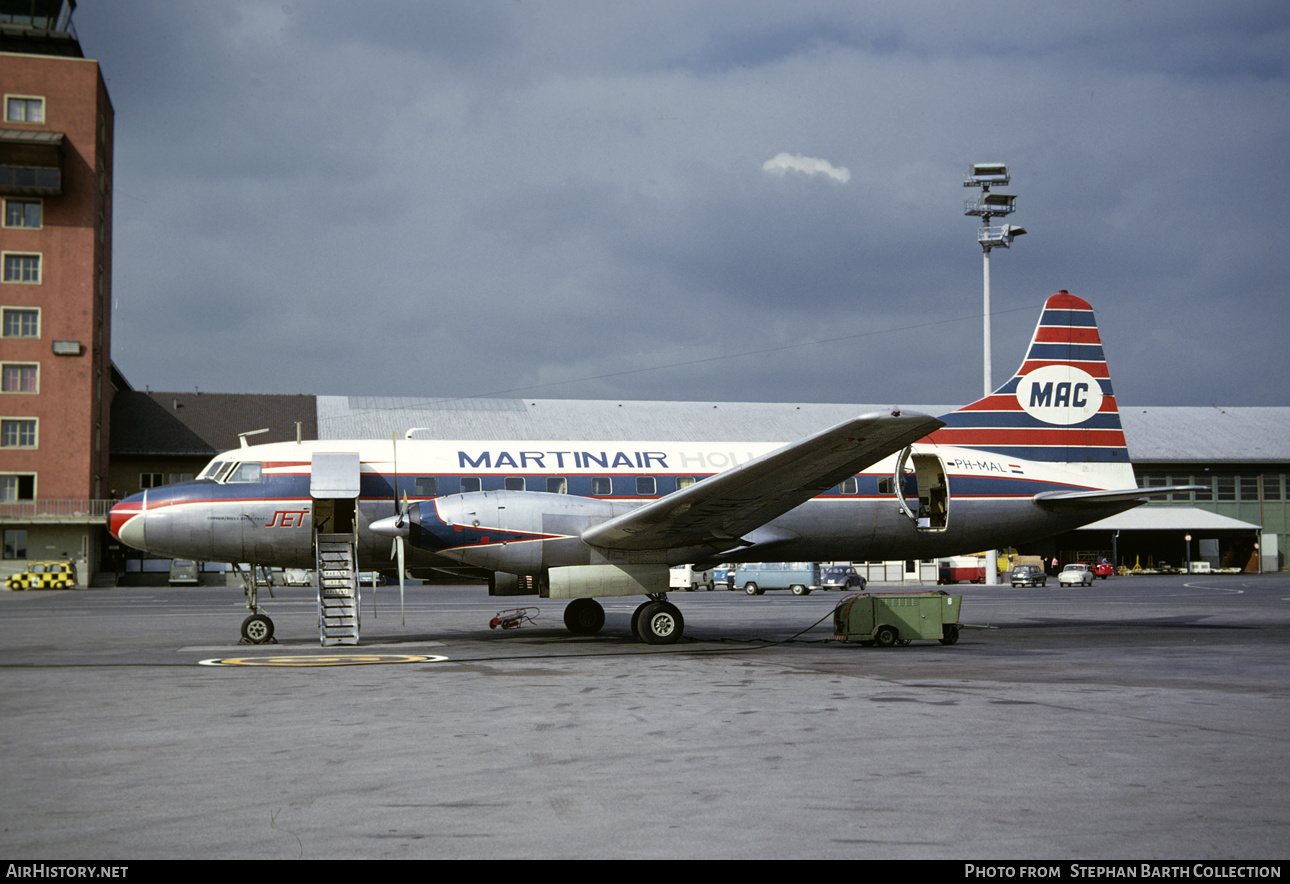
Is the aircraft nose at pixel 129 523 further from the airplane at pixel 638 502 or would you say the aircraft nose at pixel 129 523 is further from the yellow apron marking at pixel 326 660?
the yellow apron marking at pixel 326 660

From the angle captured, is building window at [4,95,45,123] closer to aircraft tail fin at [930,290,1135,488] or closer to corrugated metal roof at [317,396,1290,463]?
corrugated metal roof at [317,396,1290,463]

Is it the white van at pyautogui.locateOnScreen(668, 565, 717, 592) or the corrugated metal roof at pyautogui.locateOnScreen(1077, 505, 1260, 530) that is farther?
the corrugated metal roof at pyautogui.locateOnScreen(1077, 505, 1260, 530)

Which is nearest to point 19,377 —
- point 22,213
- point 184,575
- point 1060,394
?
point 22,213

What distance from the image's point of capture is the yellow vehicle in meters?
58.2

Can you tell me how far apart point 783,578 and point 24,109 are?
5583 cm

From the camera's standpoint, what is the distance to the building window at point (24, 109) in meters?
63.1

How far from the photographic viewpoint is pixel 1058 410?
2530 cm

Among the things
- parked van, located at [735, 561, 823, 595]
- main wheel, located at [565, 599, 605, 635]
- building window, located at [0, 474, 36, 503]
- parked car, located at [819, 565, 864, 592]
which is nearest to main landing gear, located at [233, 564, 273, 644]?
main wheel, located at [565, 599, 605, 635]

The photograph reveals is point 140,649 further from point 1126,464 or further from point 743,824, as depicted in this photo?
point 1126,464

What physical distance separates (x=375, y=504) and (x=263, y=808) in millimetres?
14280

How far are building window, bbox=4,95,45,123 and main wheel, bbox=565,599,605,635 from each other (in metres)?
59.7

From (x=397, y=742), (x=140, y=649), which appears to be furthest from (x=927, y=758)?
(x=140, y=649)

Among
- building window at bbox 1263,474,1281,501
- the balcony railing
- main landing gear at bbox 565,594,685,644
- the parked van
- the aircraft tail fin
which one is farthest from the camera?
building window at bbox 1263,474,1281,501

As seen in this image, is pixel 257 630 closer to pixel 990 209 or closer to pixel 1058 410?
pixel 1058 410
